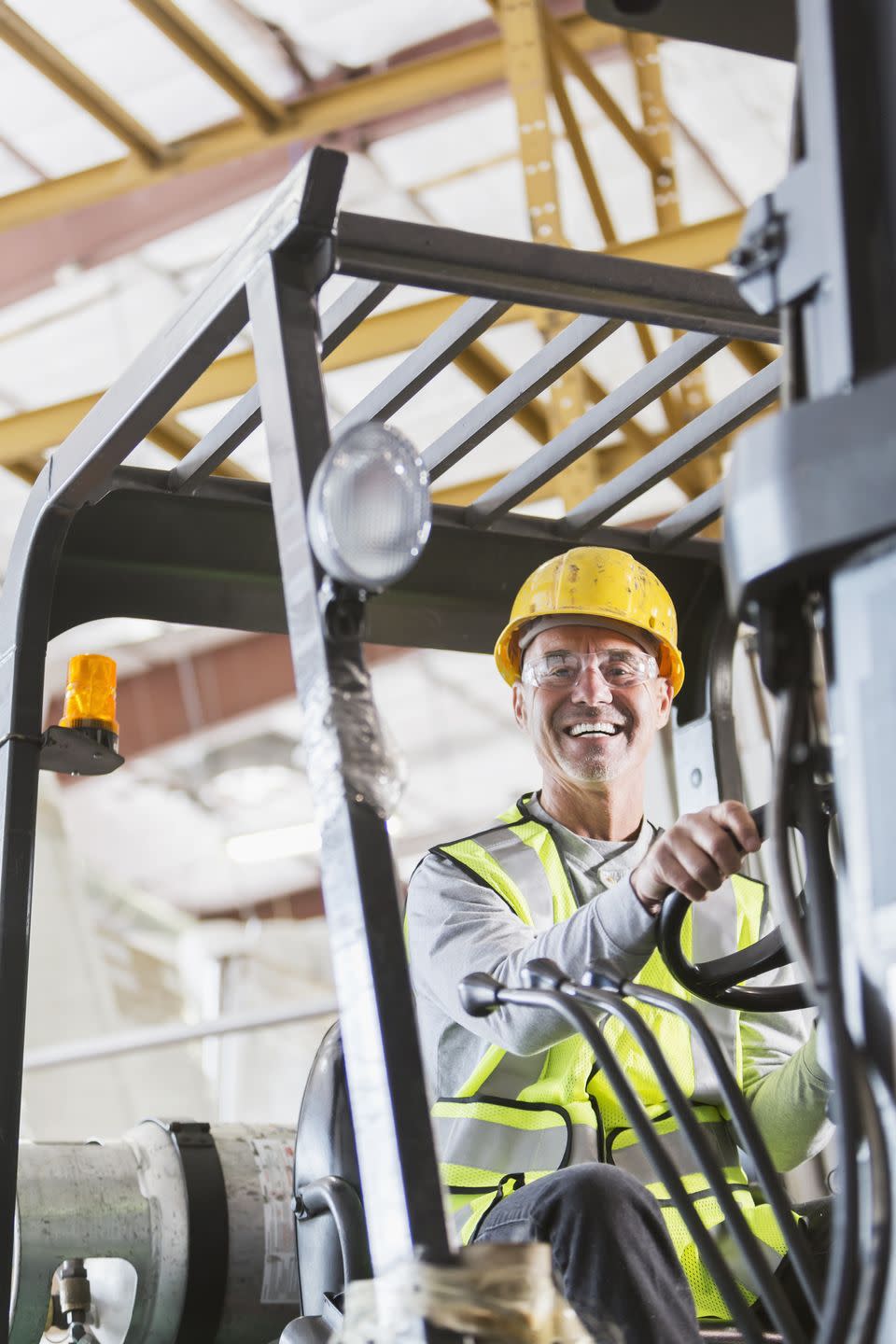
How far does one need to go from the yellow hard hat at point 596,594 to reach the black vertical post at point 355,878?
3.95ft

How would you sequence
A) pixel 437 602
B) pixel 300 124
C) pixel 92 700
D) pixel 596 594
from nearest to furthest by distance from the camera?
1. pixel 92 700
2. pixel 596 594
3. pixel 437 602
4. pixel 300 124

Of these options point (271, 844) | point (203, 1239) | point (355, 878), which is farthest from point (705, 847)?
point (271, 844)

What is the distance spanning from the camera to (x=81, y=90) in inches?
299

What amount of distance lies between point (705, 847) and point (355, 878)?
1.77ft

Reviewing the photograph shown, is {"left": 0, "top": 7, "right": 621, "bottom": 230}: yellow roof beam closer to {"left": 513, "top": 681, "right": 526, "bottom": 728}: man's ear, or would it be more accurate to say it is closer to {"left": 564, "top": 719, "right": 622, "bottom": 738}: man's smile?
{"left": 513, "top": 681, "right": 526, "bottom": 728}: man's ear

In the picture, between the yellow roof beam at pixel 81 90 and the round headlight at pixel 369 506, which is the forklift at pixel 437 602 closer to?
the round headlight at pixel 369 506

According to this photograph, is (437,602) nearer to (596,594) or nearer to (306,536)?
(596,594)

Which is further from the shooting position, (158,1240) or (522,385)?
(158,1240)

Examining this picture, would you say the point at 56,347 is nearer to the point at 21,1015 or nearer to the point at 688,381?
the point at 688,381

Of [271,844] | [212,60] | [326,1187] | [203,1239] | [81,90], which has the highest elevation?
[212,60]

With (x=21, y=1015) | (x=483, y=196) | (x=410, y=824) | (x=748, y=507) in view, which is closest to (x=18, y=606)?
(x=21, y=1015)

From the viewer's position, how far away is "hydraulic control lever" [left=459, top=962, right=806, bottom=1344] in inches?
58.6

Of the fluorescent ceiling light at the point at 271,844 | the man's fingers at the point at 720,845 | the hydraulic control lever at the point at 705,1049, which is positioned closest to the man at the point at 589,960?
the man's fingers at the point at 720,845

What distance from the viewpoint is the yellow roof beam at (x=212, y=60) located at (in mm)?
7426
